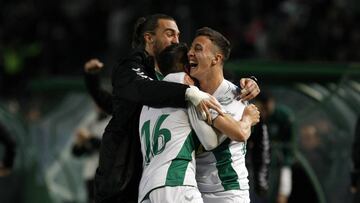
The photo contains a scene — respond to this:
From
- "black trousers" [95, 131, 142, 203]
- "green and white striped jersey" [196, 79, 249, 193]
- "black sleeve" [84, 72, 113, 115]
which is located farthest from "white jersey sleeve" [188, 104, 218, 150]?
"black sleeve" [84, 72, 113, 115]

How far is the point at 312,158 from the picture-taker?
9898mm

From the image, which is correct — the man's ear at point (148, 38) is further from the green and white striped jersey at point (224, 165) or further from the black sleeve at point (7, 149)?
the black sleeve at point (7, 149)

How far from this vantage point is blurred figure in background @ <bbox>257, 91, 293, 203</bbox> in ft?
32.6

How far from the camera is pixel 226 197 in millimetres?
5957

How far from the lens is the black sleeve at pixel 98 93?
769 centimetres

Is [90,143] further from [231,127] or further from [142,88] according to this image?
[231,127]

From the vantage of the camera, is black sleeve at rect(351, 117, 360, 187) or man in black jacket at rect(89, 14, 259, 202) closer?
man in black jacket at rect(89, 14, 259, 202)

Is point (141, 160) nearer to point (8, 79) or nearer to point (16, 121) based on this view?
point (16, 121)

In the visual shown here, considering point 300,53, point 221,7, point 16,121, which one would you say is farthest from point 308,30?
point 16,121

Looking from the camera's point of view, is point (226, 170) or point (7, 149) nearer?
point (226, 170)

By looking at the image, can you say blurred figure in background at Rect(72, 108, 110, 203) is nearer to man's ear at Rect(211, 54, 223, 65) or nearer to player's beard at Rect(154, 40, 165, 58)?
player's beard at Rect(154, 40, 165, 58)

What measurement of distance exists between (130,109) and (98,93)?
1.59m

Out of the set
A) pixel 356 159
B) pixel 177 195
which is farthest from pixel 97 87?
pixel 177 195

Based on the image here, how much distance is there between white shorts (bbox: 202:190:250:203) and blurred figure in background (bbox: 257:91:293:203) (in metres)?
3.81
